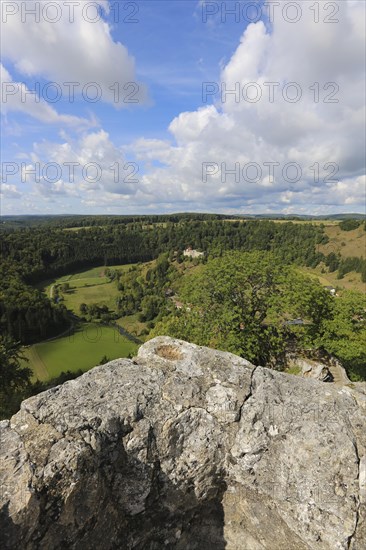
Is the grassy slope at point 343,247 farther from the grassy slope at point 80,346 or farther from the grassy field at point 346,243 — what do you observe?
the grassy slope at point 80,346

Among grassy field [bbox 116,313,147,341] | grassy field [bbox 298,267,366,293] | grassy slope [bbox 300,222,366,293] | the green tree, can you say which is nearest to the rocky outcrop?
the green tree

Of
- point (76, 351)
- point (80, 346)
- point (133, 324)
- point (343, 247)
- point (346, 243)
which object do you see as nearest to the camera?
point (76, 351)

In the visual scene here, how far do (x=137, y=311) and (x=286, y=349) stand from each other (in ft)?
359

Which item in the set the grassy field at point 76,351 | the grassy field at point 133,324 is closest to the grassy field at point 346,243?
the grassy field at point 133,324

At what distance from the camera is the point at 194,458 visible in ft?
30.0

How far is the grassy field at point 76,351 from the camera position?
7044 cm

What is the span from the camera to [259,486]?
9180 mm

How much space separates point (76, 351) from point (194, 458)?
80.8 meters

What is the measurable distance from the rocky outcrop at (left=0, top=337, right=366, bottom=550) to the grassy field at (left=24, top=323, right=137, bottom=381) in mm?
53913

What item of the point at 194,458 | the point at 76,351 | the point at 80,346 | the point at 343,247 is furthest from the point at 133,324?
the point at 343,247

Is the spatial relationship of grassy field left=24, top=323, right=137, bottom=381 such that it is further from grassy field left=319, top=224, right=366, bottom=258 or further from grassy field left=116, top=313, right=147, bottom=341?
grassy field left=319, top=224, right=366, bottom=258

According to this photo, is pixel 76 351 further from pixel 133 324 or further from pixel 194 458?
pixel 194 458

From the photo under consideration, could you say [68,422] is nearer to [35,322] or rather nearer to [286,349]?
[286,349]

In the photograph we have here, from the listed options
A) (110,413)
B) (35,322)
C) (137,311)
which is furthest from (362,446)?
(137,311)
